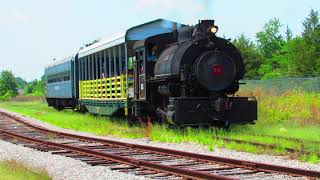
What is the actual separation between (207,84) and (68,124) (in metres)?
8.86

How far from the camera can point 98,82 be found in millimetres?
21375

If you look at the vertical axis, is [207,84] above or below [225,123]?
above

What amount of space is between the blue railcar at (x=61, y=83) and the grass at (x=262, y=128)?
351cm

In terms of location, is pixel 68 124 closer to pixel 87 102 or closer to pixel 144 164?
pixel 87 102

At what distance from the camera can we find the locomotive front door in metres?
16.4

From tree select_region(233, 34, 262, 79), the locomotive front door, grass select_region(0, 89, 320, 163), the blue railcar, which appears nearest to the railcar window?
the blue railcar

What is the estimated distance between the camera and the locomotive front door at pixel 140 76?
16.4 meters

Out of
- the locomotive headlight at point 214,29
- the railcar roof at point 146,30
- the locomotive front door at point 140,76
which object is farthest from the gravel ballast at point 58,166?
the railcar roof at point 146,30

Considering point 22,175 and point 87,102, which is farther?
point 87,102

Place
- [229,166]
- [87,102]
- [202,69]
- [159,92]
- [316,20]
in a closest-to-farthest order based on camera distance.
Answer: [229,166] → [202,69] → [159,92] → [87,102] → [316,20]

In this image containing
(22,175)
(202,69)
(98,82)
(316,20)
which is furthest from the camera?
(316,20)

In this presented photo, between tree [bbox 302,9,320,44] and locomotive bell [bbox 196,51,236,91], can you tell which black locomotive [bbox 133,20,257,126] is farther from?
tree [bbox 302,9,320,44]

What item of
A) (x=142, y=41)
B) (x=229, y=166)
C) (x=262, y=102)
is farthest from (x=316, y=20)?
(x=229, y=166)

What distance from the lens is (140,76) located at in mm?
16734
